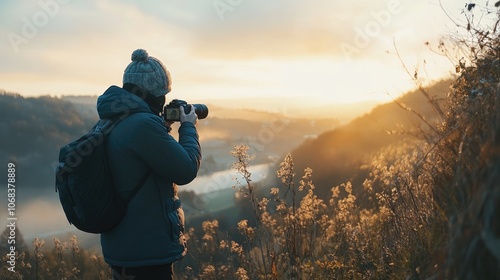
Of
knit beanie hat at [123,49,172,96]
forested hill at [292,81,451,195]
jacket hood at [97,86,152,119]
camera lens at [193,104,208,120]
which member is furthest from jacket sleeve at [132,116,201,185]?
forested hill at [292,81,451,195]

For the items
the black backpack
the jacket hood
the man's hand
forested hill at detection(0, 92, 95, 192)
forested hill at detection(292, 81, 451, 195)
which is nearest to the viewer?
the black backpack

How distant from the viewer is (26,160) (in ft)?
334

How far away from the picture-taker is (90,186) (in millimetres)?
2312

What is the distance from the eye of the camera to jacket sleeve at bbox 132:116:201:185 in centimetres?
235

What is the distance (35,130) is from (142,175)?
109 meters

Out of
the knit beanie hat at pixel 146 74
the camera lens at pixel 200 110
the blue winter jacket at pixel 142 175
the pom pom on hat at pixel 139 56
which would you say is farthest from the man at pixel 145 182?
the camera lens at pixel 200 110

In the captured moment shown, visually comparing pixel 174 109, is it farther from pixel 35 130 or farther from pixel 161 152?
pixel 35 130

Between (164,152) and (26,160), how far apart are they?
373ft

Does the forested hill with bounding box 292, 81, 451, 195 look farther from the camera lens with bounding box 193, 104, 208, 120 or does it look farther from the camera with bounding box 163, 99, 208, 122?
the camera with bounding box 163, 99, 208, 122

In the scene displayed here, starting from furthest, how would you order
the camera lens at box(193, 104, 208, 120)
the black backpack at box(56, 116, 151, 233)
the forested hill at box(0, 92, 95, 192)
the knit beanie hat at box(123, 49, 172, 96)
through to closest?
the forested hill at box(0, 92, 95, 192) < the camera lens at box(193, 104, 208, 120) < the knit beanie hat at box(123, 49, 172, 96) < the black backpack at box(56, 116, 151, 233)

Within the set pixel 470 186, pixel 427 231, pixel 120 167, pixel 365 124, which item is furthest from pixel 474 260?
pixel 365 124

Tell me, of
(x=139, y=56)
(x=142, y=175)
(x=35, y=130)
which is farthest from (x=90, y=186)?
(x=35, y=130)

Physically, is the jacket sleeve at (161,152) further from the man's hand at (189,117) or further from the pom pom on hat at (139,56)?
the pom pom on hat at (139,56)

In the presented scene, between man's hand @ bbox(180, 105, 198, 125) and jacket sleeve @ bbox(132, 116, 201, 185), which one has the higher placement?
man's hand @ bbox(180, 105, 198, 125)
